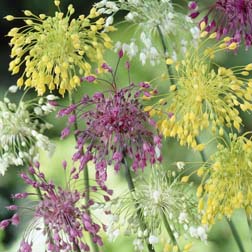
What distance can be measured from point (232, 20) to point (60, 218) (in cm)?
53

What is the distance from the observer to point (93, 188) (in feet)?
4.42

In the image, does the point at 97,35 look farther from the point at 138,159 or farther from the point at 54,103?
the point at 138,159

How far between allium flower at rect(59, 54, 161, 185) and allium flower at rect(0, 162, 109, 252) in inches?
2.5

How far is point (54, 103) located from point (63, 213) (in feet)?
0.79

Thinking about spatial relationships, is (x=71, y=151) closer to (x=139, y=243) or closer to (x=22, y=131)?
(x=22, y=131)

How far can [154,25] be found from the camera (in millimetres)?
1379

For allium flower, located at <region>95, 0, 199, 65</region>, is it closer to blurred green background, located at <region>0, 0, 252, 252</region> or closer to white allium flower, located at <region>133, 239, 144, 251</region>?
blurred green background, located at <region>0, 0, 252, 252</region>

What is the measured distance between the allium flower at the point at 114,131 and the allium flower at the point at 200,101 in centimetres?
4

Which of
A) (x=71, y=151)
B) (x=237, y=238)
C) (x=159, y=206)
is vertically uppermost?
(x=71, y=151)

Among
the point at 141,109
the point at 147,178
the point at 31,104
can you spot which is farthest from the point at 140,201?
the point at 31,104

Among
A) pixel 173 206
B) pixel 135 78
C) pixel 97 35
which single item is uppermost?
pixel 97 35

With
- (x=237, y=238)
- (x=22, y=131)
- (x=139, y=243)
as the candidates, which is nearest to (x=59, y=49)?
(x=22, y=131)

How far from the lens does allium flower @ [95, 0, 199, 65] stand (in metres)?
1.38

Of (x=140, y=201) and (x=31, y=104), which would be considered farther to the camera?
(x=31, y=104)
